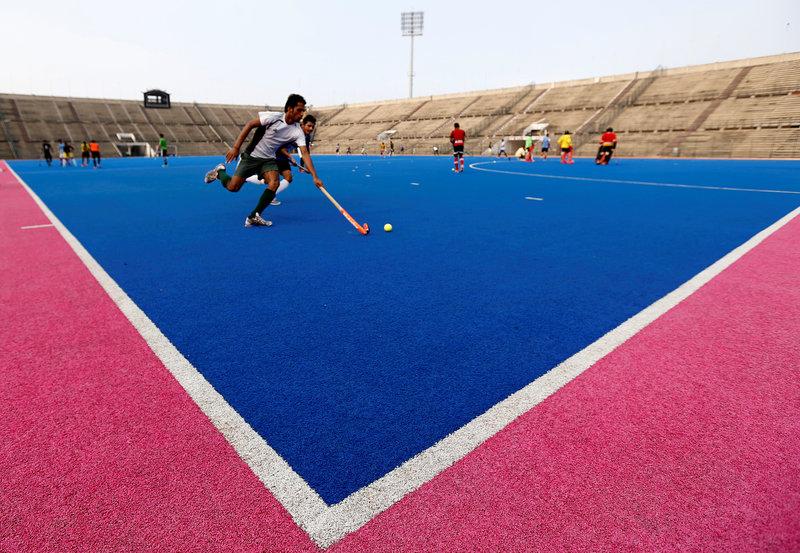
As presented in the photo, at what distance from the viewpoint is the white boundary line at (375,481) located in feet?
5.43

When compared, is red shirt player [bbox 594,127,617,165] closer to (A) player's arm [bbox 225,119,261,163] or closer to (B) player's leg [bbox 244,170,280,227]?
(B) player's leg [bbox 244,170,280,227]

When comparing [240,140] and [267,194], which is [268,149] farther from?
[267,194]

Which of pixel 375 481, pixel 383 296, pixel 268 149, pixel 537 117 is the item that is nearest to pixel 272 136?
pixel 268 149

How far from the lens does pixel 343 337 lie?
314 cm

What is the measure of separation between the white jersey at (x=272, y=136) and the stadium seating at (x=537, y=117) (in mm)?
32358

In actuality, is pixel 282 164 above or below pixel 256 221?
above

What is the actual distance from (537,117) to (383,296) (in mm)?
45948

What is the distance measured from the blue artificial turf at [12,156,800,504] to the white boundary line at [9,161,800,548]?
0.18ft

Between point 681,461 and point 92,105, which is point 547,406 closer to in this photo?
point 681,461

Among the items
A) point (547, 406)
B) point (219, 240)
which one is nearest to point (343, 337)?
point (547, 406)

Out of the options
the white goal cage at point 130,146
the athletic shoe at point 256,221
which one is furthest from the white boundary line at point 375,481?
the white goal cage at point 130,146

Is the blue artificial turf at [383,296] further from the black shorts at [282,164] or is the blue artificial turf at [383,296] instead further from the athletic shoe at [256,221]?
the black shorts at [282,164]

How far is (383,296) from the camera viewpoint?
4.01 meters

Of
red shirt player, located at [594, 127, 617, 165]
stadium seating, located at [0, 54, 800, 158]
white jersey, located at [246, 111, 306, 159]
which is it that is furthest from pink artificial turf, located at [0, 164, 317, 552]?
stadium seating, located at [0, 54, 800, 158]
